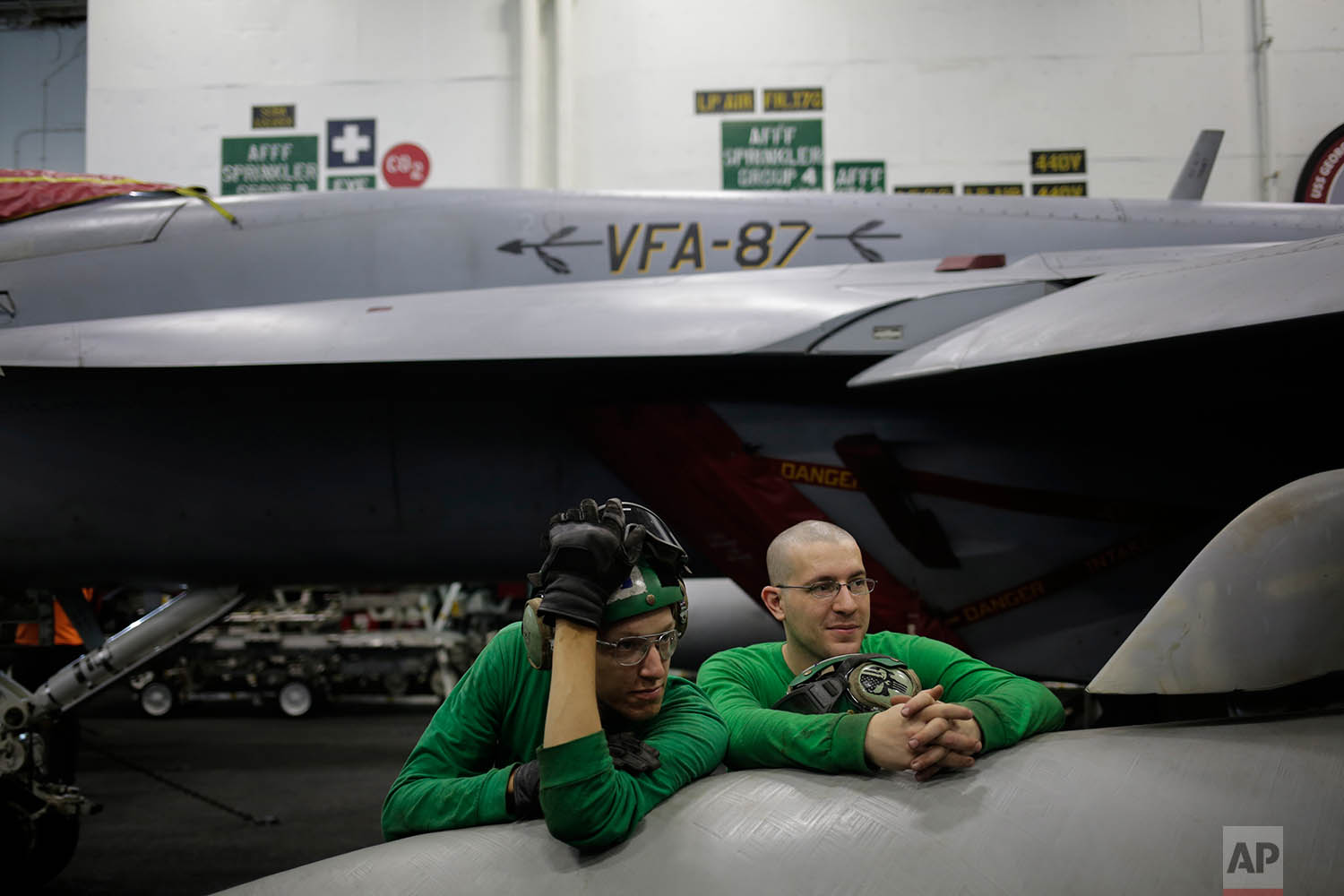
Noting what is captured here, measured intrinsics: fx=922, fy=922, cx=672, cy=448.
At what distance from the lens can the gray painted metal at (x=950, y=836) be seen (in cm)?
152

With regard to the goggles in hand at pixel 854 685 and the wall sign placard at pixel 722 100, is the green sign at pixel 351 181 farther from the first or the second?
the goggles in hand at pixel 854 685

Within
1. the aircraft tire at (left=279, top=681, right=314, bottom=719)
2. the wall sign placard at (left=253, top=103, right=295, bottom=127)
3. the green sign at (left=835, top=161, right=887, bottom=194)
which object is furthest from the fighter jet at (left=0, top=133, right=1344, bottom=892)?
the aircraft tire at (left=279, top=681, right=314, bottom=719)

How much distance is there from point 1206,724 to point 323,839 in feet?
17.6

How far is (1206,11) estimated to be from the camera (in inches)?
353

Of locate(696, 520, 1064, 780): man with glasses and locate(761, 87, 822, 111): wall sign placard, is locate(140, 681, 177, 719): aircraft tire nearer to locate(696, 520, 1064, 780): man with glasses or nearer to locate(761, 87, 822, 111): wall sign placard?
locate(761, 87, 822, 111): wall sign placard

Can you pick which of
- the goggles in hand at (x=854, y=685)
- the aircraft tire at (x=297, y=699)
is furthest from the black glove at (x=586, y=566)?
the aircraft tire at (x=297, y=699)

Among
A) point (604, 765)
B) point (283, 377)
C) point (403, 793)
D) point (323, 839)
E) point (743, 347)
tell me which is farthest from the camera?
point (323, 839)

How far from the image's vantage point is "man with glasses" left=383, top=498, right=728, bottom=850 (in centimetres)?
146

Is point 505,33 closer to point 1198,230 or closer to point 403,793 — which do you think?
point 1198,230

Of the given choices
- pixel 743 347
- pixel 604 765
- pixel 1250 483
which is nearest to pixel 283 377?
pixel 743 347

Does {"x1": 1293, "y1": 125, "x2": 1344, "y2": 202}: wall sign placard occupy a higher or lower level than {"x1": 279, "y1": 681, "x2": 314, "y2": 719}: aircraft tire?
higher

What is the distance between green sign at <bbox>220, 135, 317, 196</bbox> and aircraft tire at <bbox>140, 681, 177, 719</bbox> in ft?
21.3

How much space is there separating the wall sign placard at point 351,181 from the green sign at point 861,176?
466 cm

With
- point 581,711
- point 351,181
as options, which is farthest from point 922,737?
point 351,181
